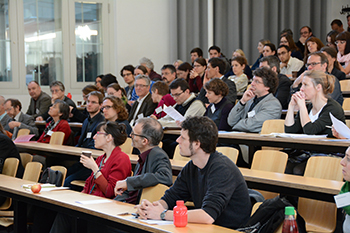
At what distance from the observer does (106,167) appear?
303 centimetres

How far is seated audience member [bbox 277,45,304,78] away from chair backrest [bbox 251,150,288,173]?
341 centimetres

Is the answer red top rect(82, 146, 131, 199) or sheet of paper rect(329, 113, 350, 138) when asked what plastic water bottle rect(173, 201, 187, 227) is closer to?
red top rect(82, 146, 131, 199)

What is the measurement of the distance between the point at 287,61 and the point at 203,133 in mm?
4547

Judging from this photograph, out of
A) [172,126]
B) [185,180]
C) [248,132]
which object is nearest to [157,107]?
[172,126]

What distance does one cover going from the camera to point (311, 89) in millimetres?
3447

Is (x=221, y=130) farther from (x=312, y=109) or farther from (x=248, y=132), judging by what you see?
(x=312, y=109)

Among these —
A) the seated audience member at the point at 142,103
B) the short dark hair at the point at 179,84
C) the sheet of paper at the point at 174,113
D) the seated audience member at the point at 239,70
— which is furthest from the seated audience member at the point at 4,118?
the seated audience member at the point at 239,70

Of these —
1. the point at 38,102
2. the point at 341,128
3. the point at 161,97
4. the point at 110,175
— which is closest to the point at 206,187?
the point at 110,175

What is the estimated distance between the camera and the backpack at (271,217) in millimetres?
1743

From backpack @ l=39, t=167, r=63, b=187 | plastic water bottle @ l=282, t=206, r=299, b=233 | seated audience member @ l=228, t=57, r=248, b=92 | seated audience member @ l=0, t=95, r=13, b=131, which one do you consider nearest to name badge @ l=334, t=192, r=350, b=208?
plastic water bottle @ l=282, t=206, r=299, b=233

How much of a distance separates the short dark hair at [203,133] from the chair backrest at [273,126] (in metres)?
1.86

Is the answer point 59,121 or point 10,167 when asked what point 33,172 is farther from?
point 59,121

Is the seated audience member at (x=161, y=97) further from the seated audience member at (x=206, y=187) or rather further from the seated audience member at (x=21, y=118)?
the seated audience member at (x=206, y=187)

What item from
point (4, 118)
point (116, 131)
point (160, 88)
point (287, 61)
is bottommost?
point (4, 118)
